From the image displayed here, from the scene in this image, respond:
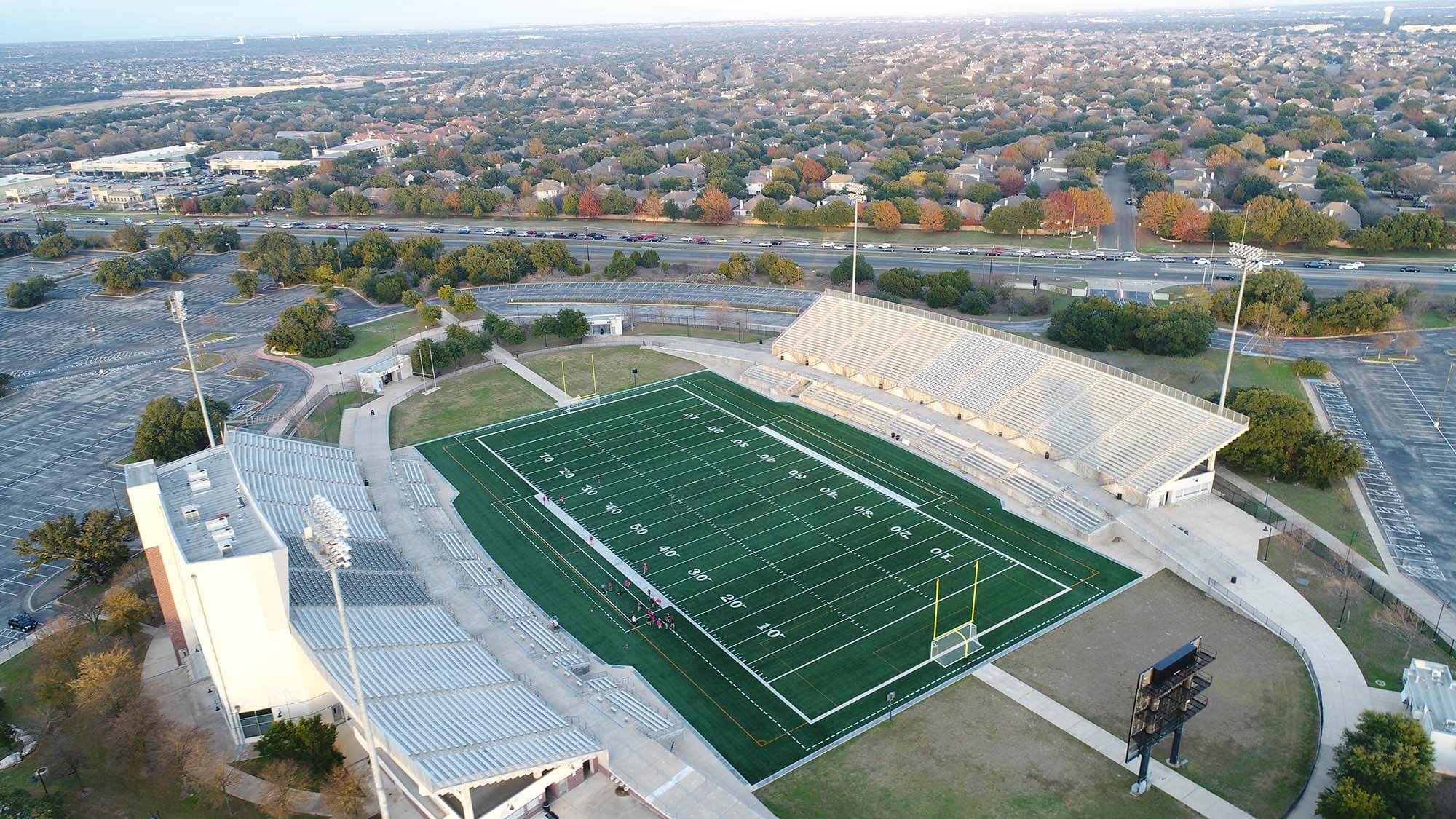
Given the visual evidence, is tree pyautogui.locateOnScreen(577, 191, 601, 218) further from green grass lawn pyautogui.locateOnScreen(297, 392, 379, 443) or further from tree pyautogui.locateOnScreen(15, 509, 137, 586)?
tree pyautogui.locateOnScreen(15, 509, 137, 586)

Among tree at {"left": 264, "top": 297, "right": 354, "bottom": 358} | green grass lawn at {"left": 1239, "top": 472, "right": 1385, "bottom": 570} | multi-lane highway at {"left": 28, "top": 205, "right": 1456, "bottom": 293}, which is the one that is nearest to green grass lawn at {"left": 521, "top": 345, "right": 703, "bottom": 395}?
tree at {"left": 264, "top": 297, "right": 354, "bottom": 358}

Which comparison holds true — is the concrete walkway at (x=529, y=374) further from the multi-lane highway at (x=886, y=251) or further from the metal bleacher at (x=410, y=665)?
the multi-lane highway at (x=886, y=251)

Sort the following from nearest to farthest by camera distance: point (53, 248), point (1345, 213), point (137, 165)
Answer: point (1345, 213) → point (53, 248) → point (137, 165)

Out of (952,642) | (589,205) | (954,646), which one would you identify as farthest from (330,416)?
(589,205)

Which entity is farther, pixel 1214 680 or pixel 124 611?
pixel 124 611

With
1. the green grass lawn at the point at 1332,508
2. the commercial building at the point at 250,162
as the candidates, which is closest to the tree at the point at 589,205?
the commercial building at the point at 250,162

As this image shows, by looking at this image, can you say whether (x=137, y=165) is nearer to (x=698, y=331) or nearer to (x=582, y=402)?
(x=698, y=331)
